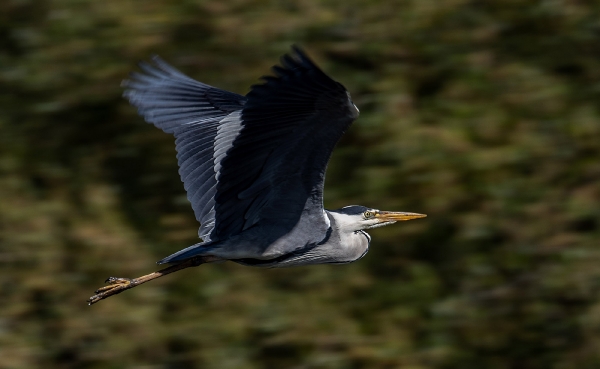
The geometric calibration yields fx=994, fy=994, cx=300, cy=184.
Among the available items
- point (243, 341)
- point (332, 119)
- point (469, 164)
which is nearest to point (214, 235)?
point (332, 119)

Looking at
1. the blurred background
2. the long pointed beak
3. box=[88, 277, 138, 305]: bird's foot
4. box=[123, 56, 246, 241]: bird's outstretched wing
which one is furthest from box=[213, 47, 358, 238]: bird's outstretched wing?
the blurred background

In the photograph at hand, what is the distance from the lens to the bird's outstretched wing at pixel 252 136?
3.66 metres

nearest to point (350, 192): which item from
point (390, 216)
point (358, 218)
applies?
point (390, 216)

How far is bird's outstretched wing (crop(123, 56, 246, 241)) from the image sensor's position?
4.73 metres

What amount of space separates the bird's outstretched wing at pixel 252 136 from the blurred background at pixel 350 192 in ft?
4.92

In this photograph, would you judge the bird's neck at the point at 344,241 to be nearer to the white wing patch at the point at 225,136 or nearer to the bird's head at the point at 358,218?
the bird's head at the point at 358,218

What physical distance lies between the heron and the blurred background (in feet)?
3.73

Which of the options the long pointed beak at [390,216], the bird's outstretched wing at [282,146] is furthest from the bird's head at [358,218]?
the bird's outstretched wing at [282,146]

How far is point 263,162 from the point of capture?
4.03 m

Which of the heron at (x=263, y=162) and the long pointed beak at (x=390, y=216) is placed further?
the long pointed beak at (x=390, y=216)

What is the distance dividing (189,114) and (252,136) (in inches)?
43.5

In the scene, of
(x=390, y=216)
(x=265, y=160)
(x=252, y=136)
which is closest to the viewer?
(x=252, y=136)

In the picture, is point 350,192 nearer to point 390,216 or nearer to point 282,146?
point 390,216

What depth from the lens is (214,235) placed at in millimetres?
4418
